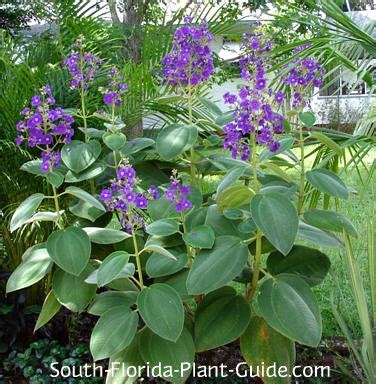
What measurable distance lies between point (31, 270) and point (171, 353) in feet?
1.69

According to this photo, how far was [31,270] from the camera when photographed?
1779 millimetres

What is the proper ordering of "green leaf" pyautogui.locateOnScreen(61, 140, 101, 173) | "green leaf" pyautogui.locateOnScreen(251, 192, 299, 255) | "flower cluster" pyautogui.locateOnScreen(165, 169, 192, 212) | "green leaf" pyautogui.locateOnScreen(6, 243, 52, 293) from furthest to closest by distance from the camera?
1. "green leaf" pyautogui.locateOnScreen(61, 140, 101, 173)
2. "green leaf" pyautogui.locateOnScreen(6, 243, 52, 293)
3. "flower cluster" pyautogui.locateOnScreen(165, 169, 192, 212)
4. "green leaf" pyautogui.locateOnScreen(251, 192, 299, 255)

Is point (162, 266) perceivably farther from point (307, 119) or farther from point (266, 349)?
point (307, 119)

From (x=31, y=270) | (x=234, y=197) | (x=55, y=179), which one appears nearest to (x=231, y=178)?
(x=234, y=197)

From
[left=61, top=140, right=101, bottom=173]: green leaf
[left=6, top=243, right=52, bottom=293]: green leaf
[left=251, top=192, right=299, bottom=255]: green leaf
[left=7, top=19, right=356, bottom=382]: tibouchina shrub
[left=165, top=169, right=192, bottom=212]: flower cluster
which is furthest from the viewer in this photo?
[left=61, top=140, right=101, bottom=173]: green leaf

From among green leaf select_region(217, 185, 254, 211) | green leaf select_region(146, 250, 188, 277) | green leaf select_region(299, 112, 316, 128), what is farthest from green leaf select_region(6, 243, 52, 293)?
green leaf select_region(299, 112, 316, 128)

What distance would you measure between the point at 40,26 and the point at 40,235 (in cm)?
668

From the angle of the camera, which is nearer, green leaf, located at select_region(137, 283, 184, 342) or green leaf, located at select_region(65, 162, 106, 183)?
green leaf, located at select_region(137, 283, 184, 342)

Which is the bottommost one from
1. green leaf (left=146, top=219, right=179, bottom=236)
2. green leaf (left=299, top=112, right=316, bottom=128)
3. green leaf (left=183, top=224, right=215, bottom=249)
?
green leaf (left=183, top=224, right=215, bottom=249)

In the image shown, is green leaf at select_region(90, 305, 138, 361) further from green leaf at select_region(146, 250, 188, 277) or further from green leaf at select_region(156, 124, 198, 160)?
green leaf at select_region(156, 124, 198, 160)

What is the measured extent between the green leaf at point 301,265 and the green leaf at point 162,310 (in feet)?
1.23

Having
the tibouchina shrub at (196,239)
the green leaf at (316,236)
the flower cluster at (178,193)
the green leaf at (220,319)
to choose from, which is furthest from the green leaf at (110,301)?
the green leaf at (316,236)

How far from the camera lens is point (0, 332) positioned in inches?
84.7

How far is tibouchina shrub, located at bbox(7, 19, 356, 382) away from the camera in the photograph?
5.04 feet
